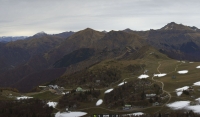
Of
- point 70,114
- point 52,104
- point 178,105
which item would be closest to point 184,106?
point 178,105

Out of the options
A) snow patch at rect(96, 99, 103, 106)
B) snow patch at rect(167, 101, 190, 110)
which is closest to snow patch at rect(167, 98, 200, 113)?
snow patch at rect(167, 101, 190, 110)

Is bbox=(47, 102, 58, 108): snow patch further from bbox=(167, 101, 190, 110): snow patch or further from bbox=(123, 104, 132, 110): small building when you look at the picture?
bbox=(167, 101, 190, 110): snow patch

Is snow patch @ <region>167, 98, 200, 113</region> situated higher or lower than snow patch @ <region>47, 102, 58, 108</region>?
higher

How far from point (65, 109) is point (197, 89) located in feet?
278

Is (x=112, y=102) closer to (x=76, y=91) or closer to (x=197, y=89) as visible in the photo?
(x=76, y=91)

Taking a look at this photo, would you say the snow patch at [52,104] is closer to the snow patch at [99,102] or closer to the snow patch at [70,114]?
the snow patch at [70,114]

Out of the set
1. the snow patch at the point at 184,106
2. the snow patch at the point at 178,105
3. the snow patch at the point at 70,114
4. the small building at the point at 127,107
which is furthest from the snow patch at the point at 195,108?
the snow patch at the point at 70,114

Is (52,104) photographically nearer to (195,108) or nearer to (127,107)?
(127,107)

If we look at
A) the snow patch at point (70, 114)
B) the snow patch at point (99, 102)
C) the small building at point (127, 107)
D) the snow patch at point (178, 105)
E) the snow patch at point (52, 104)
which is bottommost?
the snow patch at point (70, 114)

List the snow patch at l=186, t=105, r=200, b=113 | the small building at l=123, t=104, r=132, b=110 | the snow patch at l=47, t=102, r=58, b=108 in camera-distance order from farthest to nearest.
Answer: the snow patch at l=47, t=102, r=58, b=108
the small building at l=123, t=104, r=132, b=110
the snow patch at l=186, t=105, r=200, b=113

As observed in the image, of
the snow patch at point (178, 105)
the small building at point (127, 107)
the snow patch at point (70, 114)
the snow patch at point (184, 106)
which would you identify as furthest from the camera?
the snow patch at point (70, 114)

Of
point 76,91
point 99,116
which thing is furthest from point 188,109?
point 76,91

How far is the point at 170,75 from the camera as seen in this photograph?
198 metres

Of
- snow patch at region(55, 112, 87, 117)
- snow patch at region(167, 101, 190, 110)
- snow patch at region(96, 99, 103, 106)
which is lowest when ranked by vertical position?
snow patch at region(55, 112, 87, 117)
